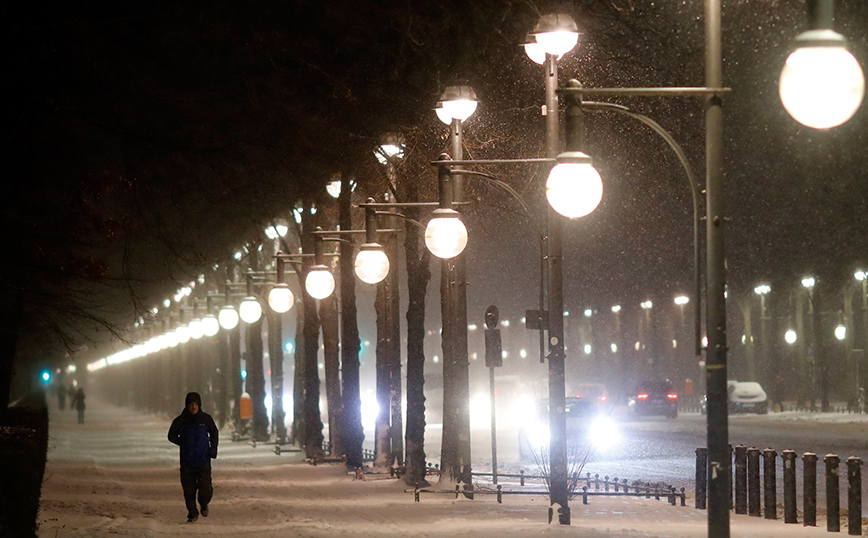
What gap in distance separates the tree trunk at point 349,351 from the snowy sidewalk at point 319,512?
81 centimetres

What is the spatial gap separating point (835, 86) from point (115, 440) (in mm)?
52527

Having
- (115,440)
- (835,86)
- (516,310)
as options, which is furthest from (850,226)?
(516,310)

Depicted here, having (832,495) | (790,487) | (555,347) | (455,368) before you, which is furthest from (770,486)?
(455,368)

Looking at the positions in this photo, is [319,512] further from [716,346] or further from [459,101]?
[716,346]

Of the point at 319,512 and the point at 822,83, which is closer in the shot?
the point at 822,83

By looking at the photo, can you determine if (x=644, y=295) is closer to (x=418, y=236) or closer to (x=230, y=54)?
(x=418, y=236)

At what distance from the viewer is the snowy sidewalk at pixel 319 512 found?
18.0 metres

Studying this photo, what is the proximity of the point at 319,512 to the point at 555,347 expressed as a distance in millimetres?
5682

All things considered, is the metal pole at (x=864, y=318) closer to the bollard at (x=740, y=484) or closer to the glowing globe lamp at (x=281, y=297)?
the glowing globe lamp at (x=281, y=297)

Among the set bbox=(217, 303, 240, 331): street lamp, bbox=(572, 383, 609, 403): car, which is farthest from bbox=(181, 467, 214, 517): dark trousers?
bbox=(572, 383, 609, 403): car

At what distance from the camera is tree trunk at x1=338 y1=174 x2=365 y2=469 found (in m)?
32.0

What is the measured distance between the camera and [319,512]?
70.8ft

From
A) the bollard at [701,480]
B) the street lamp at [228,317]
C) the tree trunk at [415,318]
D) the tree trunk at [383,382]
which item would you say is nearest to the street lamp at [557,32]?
the bollard at [701,480]

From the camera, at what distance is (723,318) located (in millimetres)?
11984
